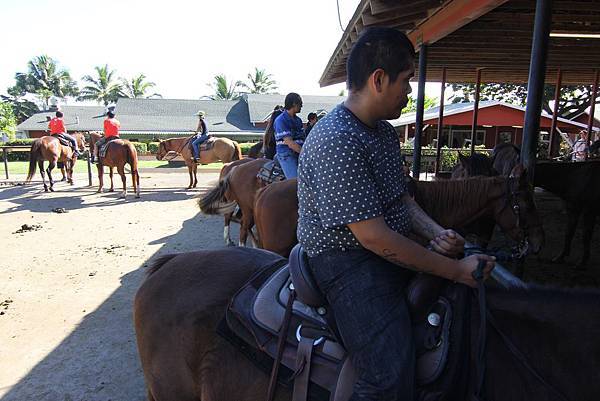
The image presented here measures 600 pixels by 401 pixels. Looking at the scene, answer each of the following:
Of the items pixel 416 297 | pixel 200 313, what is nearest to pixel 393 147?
pixel 416 297

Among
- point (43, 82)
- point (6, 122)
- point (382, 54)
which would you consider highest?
point (43, 82)

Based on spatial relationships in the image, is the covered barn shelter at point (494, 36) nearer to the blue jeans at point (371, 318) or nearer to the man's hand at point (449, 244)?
the man's hand at point (449, 244)

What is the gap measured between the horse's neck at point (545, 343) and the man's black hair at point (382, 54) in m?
1.00

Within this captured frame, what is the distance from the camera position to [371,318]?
4.89 ft

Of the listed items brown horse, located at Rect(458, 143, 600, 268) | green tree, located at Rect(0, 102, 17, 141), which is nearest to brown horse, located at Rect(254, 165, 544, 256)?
brown horse, located at Rect(458, 143, 600, 268)

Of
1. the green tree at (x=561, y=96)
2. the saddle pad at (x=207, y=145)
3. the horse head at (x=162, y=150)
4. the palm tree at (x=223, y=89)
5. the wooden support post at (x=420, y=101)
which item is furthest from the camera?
the palm tree at (x=223, y=89)

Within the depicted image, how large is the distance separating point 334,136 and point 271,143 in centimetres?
656

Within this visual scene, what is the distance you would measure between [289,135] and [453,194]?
8.72 feet

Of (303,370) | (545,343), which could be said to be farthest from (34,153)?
(545,343)

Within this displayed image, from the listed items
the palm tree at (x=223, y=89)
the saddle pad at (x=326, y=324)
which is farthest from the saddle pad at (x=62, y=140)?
the palm tree at (x=223, y=89)

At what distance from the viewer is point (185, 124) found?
41062 millimetres

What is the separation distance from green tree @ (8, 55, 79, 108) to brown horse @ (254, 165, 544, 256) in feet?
230

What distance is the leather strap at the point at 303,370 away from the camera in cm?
162

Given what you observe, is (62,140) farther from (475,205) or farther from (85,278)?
(475,205)
